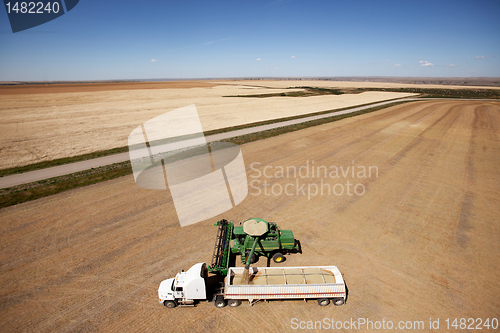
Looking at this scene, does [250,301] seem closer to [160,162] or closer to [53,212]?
[53,212]

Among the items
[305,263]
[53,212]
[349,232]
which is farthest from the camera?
[53,212]

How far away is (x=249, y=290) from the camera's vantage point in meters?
9.09

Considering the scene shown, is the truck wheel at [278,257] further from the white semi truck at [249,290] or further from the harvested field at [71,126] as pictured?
the harvested field at [71,126]

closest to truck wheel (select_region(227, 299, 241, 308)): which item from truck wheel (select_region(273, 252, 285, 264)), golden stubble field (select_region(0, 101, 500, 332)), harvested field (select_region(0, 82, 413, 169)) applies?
golden stubble field (select_region(0, 101, 500, 332))

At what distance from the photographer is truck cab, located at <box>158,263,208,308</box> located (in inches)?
352

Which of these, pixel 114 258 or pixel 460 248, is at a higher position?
pixel 460 248

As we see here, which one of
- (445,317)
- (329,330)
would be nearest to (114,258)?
(329,330)

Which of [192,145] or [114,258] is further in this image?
[192,145]

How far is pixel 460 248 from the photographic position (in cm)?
1256

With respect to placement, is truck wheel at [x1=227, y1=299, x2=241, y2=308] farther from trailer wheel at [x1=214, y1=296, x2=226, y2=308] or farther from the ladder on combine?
the ladder on combine

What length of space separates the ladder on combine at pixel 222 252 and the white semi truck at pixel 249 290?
77cm

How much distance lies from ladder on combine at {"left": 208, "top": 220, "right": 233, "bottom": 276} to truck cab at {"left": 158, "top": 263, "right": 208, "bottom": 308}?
4.05ft

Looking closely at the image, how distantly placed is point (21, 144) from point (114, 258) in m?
32.4

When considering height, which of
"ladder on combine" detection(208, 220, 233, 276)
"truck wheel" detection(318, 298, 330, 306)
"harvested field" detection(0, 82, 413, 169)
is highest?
"ladder on combine" detection(208, 220, 233, 276)
